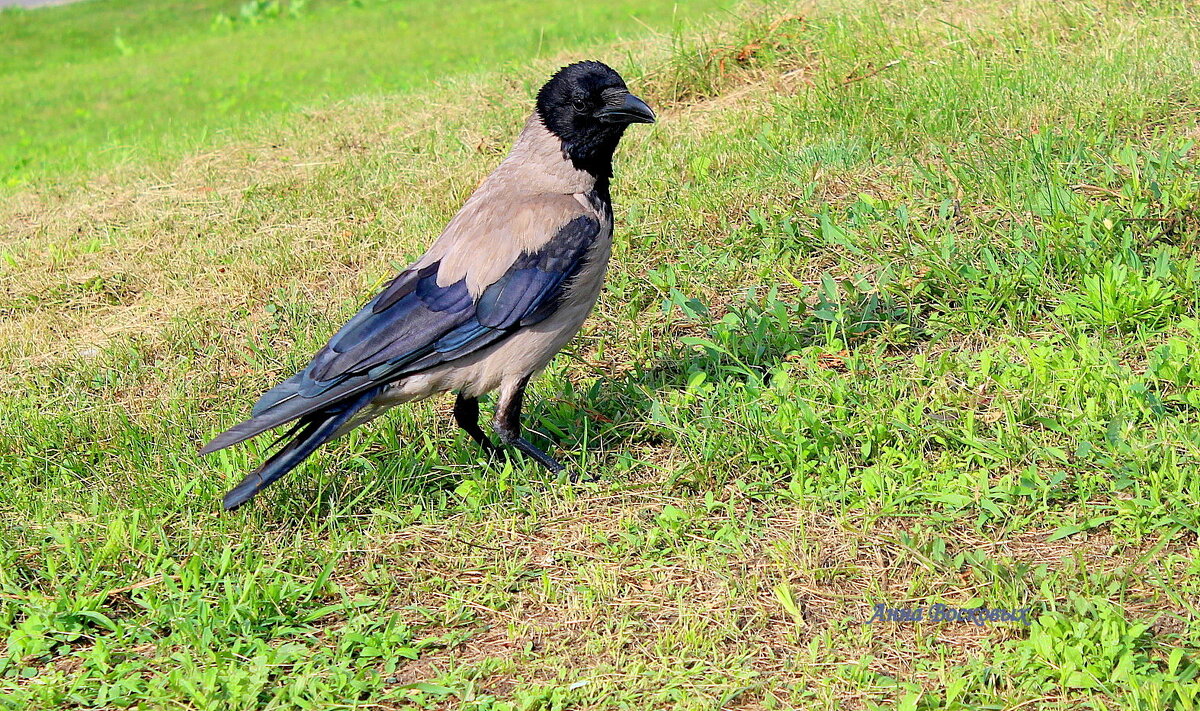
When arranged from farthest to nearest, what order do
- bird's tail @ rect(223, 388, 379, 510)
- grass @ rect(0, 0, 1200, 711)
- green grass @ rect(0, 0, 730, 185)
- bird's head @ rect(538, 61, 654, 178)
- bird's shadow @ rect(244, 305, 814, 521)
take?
green grass @ rect(0, 0, 730, 185) < bird's head @ rect(538, 61, 654, 178) < bird's shadow @ rect(244, 305, 814, 521) < bird's tail @ rect(223, 388, 379, 510) < grass @ rect(0, 0, 1200, 711)

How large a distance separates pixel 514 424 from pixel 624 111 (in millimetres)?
1249

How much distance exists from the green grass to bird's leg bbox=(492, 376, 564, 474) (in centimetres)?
468

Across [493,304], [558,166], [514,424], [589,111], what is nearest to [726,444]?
[514,424]

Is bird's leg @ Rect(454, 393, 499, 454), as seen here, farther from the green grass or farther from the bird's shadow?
the green grass

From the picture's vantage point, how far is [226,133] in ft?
30.5

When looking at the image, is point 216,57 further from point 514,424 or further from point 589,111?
point 514,424

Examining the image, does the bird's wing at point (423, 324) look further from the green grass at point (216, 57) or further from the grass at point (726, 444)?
the green grass at point (216, 57)

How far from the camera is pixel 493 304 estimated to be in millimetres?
4016

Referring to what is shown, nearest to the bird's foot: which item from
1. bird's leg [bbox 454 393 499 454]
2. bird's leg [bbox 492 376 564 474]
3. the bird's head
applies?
bird's leg [bbox 492 376 564 474]

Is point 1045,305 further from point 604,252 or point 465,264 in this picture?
point 465,264

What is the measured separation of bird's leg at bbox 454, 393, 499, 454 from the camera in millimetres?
4273

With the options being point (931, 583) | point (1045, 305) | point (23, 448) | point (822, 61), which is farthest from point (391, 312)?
point (822, 61)

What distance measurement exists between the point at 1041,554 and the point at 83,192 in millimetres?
7063

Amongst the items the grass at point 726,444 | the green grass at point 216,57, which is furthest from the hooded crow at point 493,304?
the green grass at point 216,57
